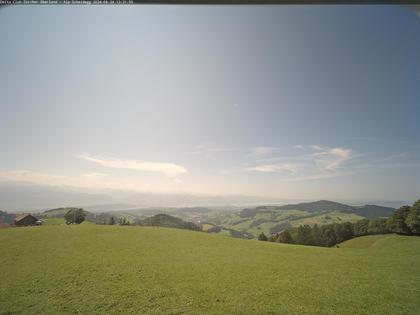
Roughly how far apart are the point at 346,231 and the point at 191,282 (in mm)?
40335

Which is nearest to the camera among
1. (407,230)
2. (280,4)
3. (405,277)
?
(280,4)

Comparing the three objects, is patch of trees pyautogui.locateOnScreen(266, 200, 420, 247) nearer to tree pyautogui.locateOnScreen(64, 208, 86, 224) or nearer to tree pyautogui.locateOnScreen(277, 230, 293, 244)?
tree pyautogui.locateOnScreen(277, 230, 293, 244)

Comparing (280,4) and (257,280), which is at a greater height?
(280,4)

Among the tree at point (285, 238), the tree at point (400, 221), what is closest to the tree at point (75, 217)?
the tree at point (285, 238)

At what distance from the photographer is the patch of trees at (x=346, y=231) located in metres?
27.1

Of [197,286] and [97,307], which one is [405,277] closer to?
[197,286]

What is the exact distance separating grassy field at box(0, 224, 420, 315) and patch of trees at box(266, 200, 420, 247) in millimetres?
15821

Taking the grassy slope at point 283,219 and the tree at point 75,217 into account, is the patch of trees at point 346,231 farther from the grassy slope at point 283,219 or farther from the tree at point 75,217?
the grassy slope at point 283,219

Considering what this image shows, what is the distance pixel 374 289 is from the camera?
8.37 m

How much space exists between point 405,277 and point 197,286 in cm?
1086

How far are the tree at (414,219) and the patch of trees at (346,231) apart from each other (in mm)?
332

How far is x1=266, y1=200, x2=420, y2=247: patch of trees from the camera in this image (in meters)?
27.1

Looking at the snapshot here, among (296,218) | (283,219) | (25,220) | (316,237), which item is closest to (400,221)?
(316,237)

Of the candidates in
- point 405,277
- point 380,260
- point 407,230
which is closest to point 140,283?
point 405,277
